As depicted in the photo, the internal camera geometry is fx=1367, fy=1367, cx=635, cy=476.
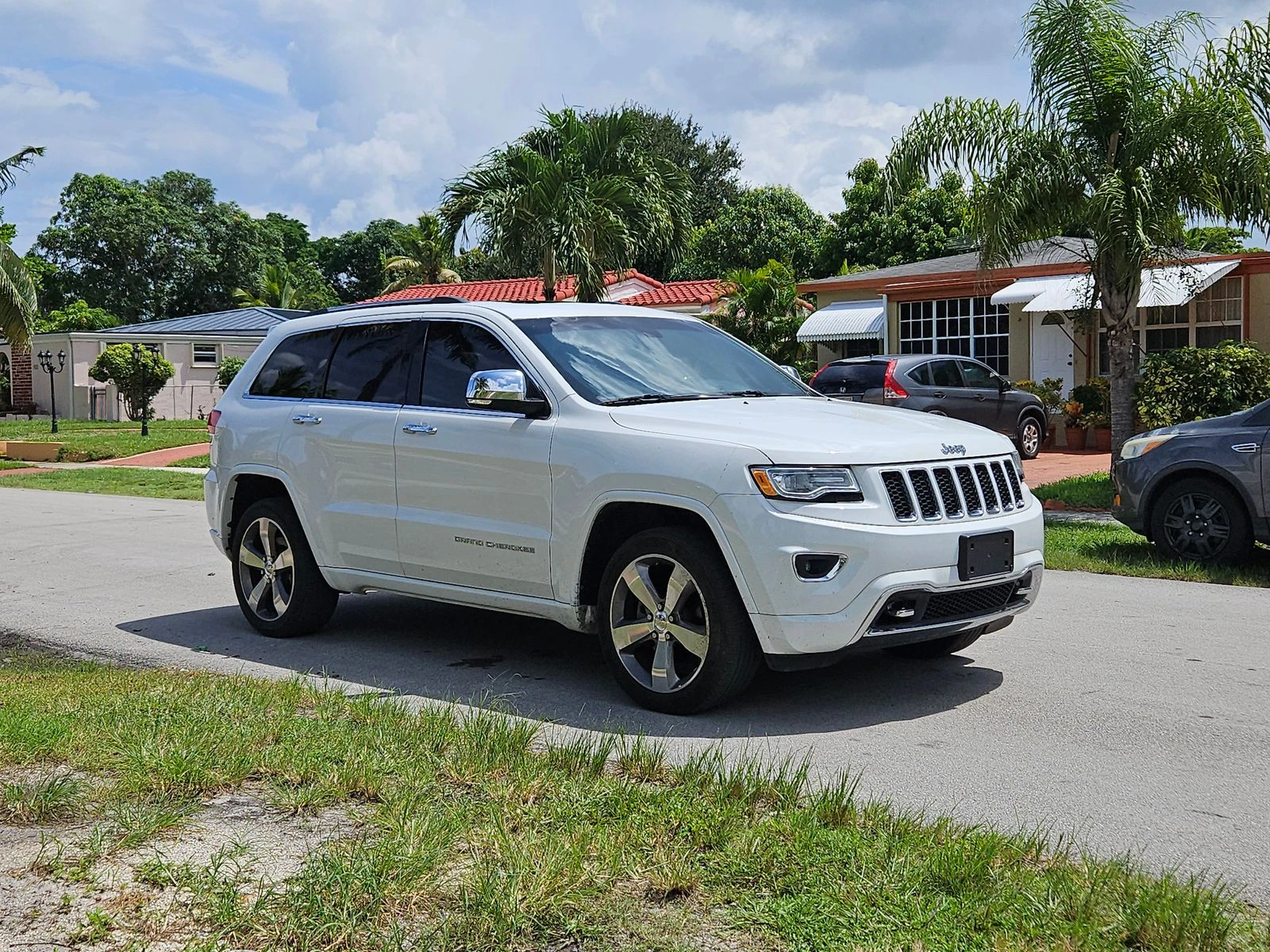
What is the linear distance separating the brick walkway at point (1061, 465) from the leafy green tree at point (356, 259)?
6453 centimetres

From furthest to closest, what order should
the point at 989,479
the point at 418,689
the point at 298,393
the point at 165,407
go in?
the point at 165,407, the point at 298,393, the point at 418,689, the point at 989,479

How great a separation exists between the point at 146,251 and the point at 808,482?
226ft

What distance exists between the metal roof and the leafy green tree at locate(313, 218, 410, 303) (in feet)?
102

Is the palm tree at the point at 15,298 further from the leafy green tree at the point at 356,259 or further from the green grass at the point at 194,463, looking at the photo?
the leafy green tree at the point at 356,259

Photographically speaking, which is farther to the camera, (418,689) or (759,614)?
(418,689)

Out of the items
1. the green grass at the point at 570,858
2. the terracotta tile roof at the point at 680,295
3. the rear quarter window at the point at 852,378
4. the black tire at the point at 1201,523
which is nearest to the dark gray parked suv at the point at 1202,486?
the black tire at the point at 1201,523

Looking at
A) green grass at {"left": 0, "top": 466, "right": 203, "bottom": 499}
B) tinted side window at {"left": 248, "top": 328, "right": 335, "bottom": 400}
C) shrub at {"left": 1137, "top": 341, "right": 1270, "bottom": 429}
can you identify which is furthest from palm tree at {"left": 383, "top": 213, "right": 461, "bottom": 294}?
tinted side window at {"left": 248, "top": 328, "right": 335, "bottom": 400}

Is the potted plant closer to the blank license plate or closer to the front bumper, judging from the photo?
the blank license plate

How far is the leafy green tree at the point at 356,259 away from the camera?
83875mm

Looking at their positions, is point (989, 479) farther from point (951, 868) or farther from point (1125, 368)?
point (1125, 368)

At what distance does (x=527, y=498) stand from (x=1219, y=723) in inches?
127

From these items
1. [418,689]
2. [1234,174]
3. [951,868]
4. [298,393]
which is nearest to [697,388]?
[418,689]

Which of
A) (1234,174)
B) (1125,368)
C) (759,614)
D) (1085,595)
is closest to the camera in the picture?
(759,614)

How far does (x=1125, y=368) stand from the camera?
15.5 meters
